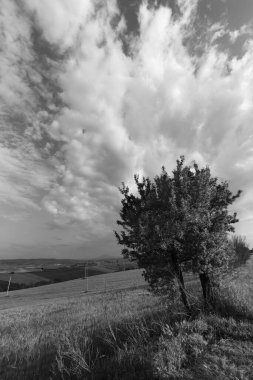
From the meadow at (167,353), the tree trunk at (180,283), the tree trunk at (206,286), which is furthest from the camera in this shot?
the tree trunk at (206,286)

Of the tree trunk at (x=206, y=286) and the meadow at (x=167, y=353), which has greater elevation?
the tree trunk at (x=206, y=286)

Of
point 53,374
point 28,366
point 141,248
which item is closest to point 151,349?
point 53,374

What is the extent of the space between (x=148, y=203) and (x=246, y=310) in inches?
160

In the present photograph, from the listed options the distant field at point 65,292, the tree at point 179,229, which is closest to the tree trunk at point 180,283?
the tree at point 179,229

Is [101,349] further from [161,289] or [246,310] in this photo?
[246,310]

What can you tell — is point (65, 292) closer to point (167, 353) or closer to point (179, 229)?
point (179, 229)

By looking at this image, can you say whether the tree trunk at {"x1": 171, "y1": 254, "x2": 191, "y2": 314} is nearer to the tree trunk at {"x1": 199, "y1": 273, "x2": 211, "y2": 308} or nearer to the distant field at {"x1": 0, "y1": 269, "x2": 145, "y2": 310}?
the tree trunk at {"x1": 199, "y1": 273, "x2": 211, "y2": 308}

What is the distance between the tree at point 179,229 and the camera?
366 inches

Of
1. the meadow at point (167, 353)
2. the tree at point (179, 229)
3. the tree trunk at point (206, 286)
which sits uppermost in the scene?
the tree at point (179, 229)

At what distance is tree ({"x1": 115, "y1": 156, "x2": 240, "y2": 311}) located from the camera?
930 cm

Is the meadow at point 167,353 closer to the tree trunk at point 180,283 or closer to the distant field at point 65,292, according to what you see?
the tree trunk at point 180,283

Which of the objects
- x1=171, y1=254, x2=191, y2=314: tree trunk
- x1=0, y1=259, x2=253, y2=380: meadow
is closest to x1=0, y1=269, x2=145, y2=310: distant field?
x1=171, y1=254, x2=191, y2=314: tree trunk

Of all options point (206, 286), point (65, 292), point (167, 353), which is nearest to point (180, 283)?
point (206, 286)

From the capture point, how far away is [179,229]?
9242mm
